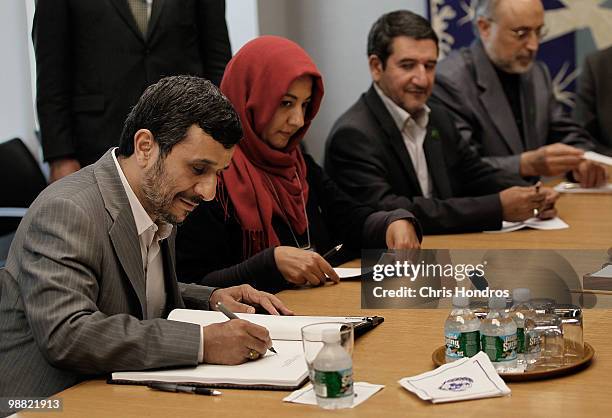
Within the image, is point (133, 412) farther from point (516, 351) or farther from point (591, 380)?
point (591, 380)

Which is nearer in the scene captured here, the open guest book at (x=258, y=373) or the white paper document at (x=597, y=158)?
the open guest book at (x=258, y=373)

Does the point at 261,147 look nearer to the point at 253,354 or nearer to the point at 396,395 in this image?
the point at 253,354

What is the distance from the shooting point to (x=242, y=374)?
198 centimetres

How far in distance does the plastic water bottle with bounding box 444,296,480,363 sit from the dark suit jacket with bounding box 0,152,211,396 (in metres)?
0.51

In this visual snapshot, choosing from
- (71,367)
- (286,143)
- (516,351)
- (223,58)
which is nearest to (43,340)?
(71,367)

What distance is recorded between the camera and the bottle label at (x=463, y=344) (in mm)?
2010

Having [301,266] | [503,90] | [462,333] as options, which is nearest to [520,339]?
[462,333]

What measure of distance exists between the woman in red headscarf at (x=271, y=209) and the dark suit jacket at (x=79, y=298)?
673 mm

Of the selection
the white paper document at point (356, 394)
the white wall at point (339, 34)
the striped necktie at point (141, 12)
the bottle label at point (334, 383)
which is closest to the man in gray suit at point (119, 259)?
the white paper document at point (356, 394)

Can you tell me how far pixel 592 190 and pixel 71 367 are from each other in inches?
120

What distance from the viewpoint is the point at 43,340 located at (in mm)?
2025

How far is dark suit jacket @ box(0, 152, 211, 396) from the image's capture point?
6.61 feet

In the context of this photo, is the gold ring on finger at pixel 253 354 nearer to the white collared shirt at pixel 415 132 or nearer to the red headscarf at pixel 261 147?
the red headscarf at pixel 261 147

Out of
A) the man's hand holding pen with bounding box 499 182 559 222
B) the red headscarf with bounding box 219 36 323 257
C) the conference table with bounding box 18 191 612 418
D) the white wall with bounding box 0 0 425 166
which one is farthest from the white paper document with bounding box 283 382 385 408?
the white wall with bounding box 0 0 425 166
